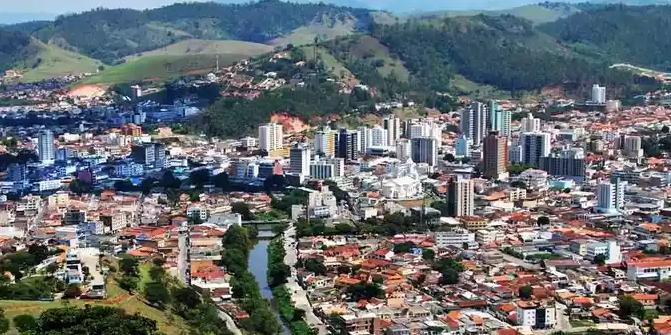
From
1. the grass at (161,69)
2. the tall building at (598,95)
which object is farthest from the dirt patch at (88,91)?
the tall building at (598,95)

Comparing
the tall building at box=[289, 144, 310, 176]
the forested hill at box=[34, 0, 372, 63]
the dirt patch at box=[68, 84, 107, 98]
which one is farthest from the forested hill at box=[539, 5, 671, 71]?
the tall building at box=[289, 144, 310, 176]

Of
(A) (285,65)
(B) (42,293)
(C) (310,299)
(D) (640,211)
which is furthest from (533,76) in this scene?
(B) (42,293)

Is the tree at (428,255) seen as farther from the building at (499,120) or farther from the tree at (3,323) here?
the building at (499,120)

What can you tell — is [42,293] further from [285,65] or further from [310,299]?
[285,65]

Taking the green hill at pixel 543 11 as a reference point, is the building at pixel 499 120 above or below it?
below

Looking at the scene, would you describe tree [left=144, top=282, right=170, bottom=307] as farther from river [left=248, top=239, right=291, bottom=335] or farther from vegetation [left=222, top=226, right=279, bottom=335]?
river [left=248, top=239, right=291, bottom=335]

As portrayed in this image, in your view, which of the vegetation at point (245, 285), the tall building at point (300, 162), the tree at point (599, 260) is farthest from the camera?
the tall building at point (300, 162)
